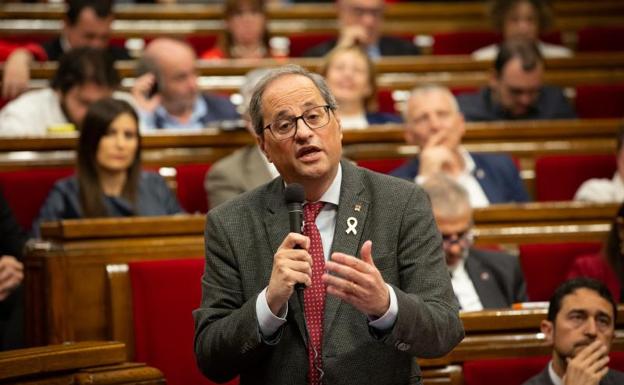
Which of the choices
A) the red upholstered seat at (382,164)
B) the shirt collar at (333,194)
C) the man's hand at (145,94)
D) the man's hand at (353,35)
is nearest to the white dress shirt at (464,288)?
the red upholstered seat at (382,164)

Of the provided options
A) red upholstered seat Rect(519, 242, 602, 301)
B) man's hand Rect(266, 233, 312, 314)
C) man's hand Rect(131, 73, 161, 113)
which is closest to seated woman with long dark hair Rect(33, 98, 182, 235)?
man's hand Rect(131, 73, 161, 113)

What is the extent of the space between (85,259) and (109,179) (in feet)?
1.63

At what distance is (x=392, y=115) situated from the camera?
11.7 ft

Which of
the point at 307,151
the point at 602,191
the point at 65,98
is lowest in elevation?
the point at 307,151

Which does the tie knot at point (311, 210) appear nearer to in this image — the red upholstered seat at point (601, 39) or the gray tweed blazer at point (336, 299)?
the gray tweed blazer at point (336, 299)

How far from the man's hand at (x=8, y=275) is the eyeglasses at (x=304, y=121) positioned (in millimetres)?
885

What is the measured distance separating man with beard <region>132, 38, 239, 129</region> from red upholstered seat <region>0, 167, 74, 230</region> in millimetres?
529

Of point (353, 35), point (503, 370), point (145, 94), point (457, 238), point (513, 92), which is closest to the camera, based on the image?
point (503, 370)

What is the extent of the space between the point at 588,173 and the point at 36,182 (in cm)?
144

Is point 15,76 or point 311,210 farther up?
point 15,76

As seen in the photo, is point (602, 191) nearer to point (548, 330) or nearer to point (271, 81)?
point (548, 330)

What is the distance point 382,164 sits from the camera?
3.08 metres

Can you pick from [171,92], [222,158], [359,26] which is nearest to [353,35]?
[359,26]

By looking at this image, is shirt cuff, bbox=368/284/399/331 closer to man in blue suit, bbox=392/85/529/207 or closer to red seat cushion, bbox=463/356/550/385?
red seat cushion, bbox=463/356/550/385
